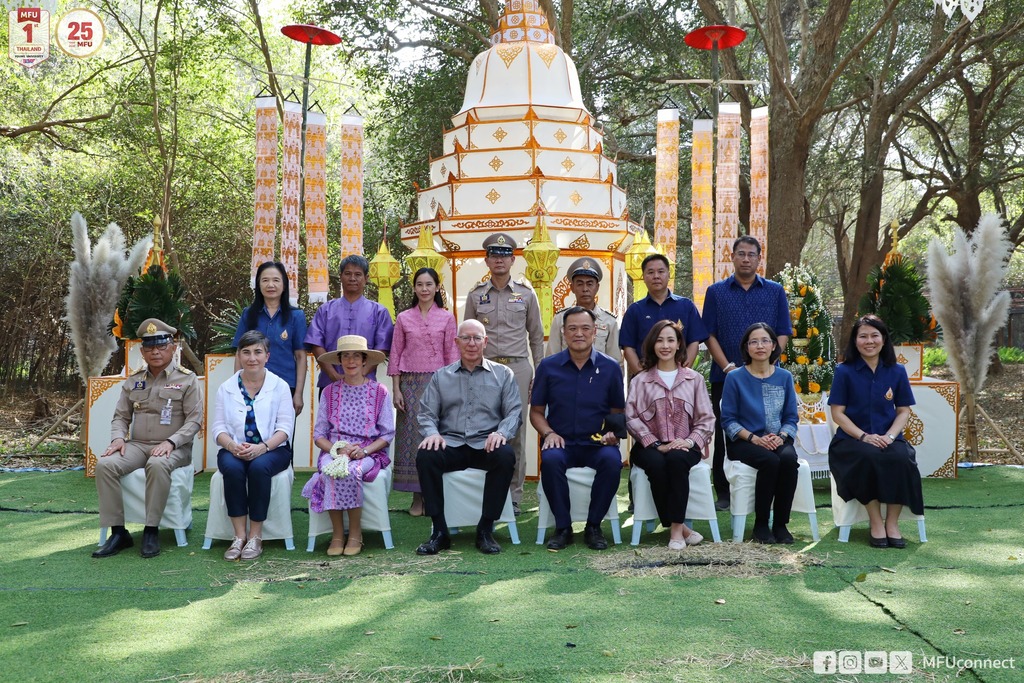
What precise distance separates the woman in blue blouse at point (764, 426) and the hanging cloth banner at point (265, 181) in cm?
546

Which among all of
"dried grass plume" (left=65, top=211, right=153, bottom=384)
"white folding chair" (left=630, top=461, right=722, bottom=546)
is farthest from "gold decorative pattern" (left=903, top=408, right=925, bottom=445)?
→ "dried grass plume" (left=65, top=211, right=153, bottom=384)

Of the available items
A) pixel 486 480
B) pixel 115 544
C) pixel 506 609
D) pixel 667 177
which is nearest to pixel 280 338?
pixel 115 544

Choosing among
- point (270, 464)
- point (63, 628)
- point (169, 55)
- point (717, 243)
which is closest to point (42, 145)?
point (169, 55)

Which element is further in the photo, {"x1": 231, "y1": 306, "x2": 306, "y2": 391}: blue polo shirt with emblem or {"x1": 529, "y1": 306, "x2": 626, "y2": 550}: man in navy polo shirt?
{"x1": 231, "y1": 306, "x2": 306, "y2": 391}: blue polo shirt with emblem

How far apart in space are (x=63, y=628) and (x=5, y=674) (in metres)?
0.47

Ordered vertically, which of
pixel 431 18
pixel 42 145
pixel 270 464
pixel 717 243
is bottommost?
pixel 270 464

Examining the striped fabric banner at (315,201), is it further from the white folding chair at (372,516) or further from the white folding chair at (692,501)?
the white folding chair at (692,501)

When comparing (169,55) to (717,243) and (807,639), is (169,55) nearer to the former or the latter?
(717,243)

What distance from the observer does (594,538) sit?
14.9 feet

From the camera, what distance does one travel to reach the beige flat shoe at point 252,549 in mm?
4418

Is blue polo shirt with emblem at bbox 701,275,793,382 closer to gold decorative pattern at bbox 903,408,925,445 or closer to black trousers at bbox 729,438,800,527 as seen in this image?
black trousers at bbox 729,438,800,527

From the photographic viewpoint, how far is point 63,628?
3.32 m

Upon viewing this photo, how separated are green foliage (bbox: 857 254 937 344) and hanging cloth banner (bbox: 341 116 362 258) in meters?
Result: 4.97

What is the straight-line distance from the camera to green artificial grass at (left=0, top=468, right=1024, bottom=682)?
2.90m
